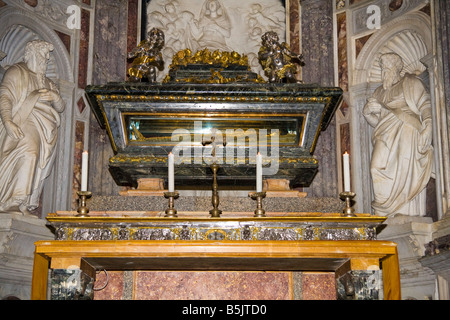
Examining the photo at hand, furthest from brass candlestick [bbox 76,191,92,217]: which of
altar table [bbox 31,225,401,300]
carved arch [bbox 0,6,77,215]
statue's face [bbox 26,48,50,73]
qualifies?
statue's face [bbox 26,48,50,73]

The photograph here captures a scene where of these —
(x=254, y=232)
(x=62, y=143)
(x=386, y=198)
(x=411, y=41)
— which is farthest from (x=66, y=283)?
(x=411, y=41)

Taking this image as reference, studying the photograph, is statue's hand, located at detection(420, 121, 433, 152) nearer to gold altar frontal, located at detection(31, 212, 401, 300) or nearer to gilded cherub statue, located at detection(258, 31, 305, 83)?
gilded cherub statue, located at detection(258, 31, 305, 83)

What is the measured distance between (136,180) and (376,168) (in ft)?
8.60

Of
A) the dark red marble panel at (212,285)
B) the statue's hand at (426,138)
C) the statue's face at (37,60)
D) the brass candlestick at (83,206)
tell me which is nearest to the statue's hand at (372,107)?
the statue's hand at (426,138)

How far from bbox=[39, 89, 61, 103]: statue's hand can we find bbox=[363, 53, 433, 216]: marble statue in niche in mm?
3626

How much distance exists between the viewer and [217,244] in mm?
5074

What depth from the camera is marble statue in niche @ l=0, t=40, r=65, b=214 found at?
736 centimetres

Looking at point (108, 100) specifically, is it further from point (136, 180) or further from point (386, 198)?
point (386, 198)

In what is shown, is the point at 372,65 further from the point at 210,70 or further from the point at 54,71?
the point at 54,71

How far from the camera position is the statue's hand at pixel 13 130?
24.1ft

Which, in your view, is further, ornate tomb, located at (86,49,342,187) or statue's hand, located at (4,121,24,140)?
statue's hand, located at (4,121,24,140)

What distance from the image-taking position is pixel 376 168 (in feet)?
25.1

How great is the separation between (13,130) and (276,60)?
2.85 m

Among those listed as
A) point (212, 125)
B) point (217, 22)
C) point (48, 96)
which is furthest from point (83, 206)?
point (217, 22)
